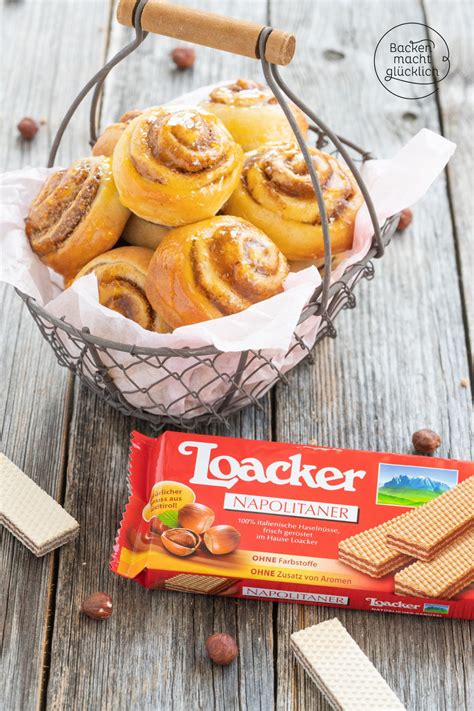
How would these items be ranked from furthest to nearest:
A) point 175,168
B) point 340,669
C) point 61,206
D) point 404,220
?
point 404,220, point 61,206, point 175,168, point 340,669

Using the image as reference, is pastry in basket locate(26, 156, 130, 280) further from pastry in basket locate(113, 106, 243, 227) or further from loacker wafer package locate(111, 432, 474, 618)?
loacker wafer package locate(111, 432, 474, 618)

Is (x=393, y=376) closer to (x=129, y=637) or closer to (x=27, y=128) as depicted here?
(x=129, y=637)

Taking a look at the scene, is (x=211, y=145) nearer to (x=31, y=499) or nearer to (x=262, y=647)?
(x=31, y=499)

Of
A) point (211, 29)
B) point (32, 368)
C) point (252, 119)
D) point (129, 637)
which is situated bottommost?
point (129, 637)

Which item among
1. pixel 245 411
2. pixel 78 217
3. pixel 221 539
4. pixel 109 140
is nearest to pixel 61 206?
pixel 78 217

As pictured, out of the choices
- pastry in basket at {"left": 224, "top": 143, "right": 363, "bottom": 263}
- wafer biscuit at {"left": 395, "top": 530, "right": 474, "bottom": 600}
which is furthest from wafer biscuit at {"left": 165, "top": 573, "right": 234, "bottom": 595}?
pastry in basket at {"left": 224, "top": 143, "right": 363, "bottom": 263}
